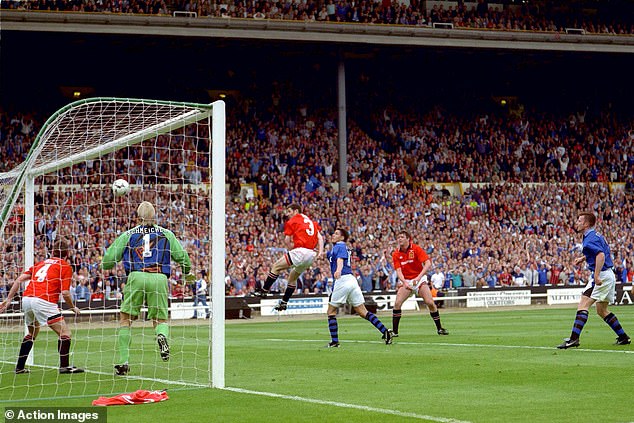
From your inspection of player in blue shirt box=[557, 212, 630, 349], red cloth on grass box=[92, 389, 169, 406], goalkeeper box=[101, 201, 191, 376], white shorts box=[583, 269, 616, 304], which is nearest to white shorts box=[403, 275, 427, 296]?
player in blue shirt box=[557, 212, 630, 349]

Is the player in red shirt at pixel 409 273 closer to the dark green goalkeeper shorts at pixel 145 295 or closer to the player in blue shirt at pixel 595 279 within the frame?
the player in blue shirt at pixel 595 279

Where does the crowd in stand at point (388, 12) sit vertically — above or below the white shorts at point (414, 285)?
above

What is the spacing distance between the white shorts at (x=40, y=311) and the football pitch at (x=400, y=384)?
770 millimetres

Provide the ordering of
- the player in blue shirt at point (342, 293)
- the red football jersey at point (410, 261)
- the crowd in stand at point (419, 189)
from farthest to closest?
the crowd in stand at point (419, 189)
the red football jersey at point (410, 261)
the player in blue shirt at point (342, 293)

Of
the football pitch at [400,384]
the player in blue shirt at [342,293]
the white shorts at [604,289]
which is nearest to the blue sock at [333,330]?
the player in blue shirt at [342,293]

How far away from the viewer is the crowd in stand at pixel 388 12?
131 feet

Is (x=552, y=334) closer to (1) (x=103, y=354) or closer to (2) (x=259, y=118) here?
(1) (x=103, y=354)

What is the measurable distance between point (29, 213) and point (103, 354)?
9.74 ft

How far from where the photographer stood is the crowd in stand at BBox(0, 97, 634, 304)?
3641cm

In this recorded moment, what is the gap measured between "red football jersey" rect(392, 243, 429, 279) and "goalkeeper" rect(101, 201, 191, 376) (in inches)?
291

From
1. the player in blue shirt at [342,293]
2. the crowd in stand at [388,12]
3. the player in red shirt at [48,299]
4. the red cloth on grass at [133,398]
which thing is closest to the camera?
the red cloth on grass at [133,398]

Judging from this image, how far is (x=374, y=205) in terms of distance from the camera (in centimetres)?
4056

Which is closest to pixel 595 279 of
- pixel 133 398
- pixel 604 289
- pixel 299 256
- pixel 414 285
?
pixel 604 289

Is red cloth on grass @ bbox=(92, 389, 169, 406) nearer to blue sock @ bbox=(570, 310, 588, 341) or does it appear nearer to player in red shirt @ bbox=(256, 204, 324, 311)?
player in red shirt @ bbox=(256, 204, 324, 311)
